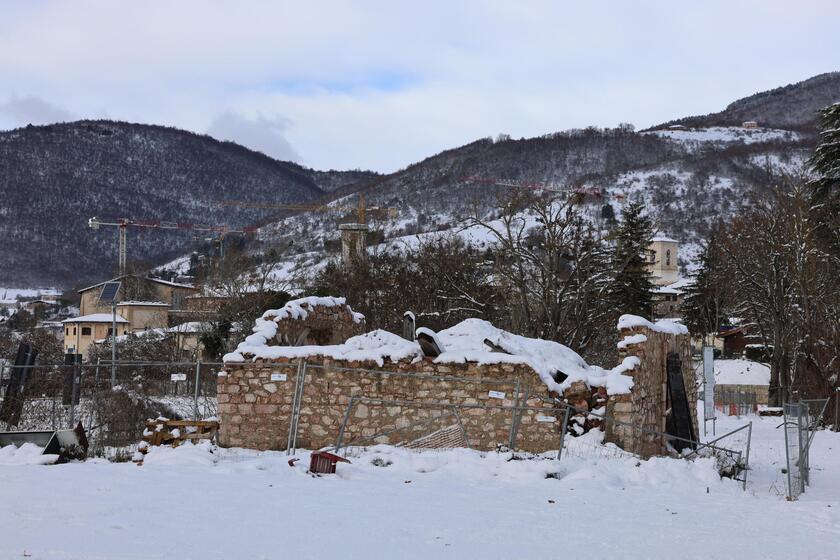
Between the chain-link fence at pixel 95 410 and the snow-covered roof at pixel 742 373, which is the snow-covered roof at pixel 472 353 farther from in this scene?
the snow-covered roof at pixel 742 373

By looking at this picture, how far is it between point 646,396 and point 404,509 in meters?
8.03

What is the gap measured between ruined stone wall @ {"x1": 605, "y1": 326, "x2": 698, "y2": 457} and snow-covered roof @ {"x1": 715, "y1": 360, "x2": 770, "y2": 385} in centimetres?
3964

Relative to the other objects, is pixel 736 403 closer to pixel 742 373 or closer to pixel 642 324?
pixel 742 373

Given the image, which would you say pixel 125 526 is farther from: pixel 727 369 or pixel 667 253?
pixel 667 253

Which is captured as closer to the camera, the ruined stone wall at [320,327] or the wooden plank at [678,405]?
the wooden plank at [678,405]

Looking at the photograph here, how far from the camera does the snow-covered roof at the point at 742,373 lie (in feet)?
185

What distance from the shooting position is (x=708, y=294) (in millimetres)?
55969

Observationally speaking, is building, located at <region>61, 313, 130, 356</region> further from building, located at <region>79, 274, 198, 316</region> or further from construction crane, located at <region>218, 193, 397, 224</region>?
construction crane, located at <region>218, 193, 397, 224</region>

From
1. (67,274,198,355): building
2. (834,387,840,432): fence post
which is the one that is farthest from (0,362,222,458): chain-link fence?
(67,274,198,355): building

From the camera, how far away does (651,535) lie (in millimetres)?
9703

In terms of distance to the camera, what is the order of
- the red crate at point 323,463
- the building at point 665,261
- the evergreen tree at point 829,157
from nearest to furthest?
1. the red crate at point 323,463
2. the evergreen tree at point 829,157
3. the building at point 665,261

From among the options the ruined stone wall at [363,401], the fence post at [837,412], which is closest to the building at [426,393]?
the ruined stone wall at [363,401]

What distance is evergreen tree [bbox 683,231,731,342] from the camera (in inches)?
2068

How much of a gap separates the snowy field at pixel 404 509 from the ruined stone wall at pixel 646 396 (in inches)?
64.1
